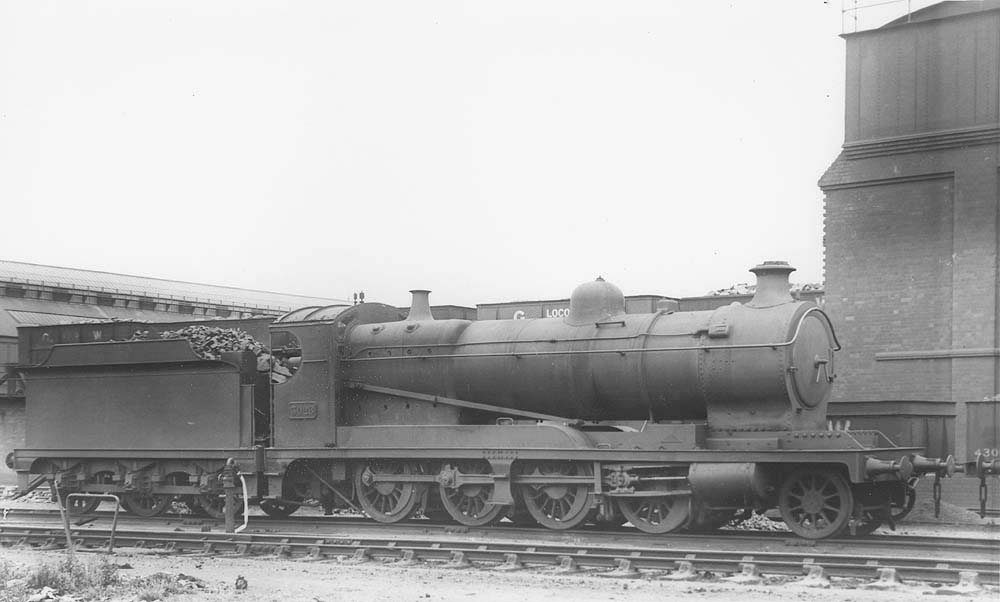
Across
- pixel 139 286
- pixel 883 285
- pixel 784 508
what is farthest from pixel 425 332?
pixel 139 286

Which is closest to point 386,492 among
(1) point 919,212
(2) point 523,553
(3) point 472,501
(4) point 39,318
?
(3) point 472,501

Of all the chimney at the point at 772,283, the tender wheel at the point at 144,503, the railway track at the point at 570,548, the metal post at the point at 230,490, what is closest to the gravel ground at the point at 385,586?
the railway track at the point at 570,548

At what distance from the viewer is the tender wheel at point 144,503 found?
1684cm

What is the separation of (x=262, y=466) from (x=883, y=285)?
10932mm

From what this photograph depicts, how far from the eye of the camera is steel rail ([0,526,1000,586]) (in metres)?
10.5

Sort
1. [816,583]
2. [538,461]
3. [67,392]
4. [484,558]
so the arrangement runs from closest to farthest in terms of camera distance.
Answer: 1. [816,583]
2. [484,558]
3. [538,461]
4. [67,392]

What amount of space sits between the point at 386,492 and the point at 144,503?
456cm

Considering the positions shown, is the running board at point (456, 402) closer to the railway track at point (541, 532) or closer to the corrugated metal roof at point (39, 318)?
the railway track at point (541, 532)

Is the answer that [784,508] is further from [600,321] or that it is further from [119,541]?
[119,541]

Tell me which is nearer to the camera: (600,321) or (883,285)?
(600,321)

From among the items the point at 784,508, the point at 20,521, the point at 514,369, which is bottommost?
the point at 20,521

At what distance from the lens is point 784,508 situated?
41.7 ft

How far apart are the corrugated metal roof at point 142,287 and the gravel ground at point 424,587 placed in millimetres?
25356

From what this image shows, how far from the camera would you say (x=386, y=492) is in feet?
49.9
